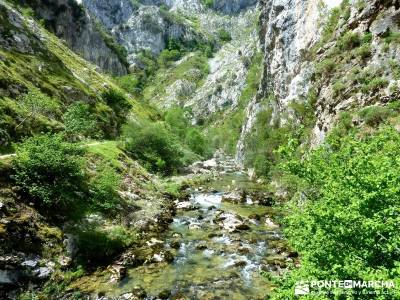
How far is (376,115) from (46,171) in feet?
115

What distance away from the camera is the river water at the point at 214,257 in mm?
28734

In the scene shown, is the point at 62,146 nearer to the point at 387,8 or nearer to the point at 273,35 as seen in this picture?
the point at 387,8

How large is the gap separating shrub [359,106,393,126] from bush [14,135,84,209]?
31.9 metres

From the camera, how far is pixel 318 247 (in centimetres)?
1648

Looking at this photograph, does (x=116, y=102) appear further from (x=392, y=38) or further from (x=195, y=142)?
(x=392, y=38)

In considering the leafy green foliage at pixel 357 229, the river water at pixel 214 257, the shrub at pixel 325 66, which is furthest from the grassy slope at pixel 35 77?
the shrub at pixel 325 66

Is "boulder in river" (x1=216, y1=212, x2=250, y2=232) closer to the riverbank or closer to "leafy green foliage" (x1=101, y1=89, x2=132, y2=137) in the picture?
the riverbank

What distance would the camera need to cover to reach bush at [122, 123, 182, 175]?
258ft

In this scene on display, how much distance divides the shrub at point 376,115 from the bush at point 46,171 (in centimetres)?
3190

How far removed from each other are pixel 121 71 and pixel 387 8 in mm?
162543

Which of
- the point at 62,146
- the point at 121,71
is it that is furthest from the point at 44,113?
the point at 121,71

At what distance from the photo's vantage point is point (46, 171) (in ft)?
115

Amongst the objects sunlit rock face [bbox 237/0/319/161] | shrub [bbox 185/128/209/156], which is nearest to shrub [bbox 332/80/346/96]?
sunlit rock face [bbox 237/0/319/161]

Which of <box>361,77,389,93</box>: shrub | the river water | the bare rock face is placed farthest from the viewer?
the bare rock face
